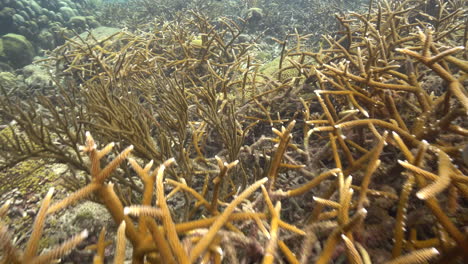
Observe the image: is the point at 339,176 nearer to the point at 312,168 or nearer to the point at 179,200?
the point at 312,168

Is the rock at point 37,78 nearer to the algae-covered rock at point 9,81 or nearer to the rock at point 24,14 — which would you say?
the algae-covered rock at point 9,81

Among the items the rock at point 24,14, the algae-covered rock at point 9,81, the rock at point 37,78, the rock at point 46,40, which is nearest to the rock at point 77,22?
the rock at point 24,14

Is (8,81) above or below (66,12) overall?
below

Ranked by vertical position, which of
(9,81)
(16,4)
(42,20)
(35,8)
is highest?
(16,4)

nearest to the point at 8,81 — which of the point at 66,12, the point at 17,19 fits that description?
the point at 17,19

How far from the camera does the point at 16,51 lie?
337 inches

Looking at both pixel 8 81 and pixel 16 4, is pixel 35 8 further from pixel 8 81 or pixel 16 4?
pixel 8 81

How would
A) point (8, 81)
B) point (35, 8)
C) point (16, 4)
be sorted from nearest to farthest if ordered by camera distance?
point (8, 81), point (16, 4), point (35, 8)

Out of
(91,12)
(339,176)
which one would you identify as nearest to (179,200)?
(339,176)

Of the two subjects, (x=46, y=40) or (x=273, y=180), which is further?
(x=46, y=40)

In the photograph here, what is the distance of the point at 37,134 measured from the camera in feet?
6.65

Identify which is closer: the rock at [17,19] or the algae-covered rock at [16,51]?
the algae-covered rock at [16,51]

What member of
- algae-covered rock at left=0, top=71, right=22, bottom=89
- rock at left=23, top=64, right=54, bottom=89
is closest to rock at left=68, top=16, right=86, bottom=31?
rock at left=23, top=64, right=54, bottom=89

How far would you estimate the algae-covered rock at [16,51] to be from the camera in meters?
8.43
